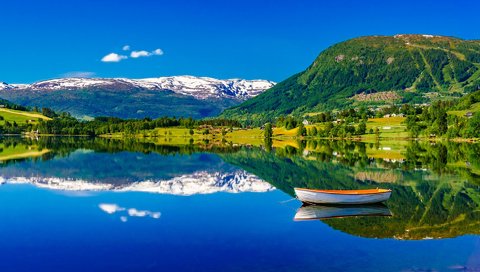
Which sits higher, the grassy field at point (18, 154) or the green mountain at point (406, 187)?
the grassy field at point (18, 154)

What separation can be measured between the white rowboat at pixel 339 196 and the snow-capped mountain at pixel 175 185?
46.1 ft

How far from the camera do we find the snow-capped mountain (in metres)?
57.2

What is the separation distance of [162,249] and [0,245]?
33.8 ft

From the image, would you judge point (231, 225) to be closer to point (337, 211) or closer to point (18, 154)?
point (337, 211)

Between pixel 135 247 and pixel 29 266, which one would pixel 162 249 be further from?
pixel 29 266

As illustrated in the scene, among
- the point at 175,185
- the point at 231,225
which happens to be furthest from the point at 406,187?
the point at 231,225

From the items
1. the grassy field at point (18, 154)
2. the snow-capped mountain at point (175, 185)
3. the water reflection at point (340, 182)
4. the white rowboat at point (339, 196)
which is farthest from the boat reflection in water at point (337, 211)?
the grassy field at point (18, 154)

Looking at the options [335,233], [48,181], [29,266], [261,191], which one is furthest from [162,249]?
[48,181]

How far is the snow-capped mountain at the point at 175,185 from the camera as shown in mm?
57156

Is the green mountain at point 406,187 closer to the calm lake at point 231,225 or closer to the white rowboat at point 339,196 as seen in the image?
the calm lake at point 231,225

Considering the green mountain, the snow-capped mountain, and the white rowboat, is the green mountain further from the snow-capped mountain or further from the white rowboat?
the snow-capped mountain

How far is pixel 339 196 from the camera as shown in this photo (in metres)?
42.3

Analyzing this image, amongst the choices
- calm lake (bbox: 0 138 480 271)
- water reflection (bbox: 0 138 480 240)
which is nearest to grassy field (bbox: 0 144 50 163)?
water reflection (bbox: 0 138 480 240)

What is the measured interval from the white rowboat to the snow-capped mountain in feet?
46.1
